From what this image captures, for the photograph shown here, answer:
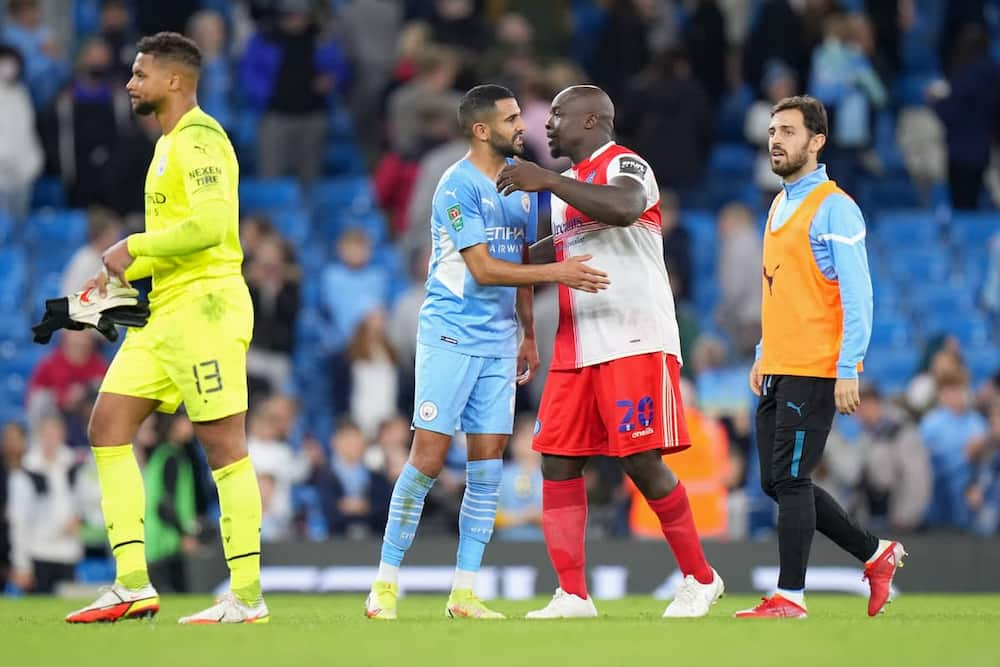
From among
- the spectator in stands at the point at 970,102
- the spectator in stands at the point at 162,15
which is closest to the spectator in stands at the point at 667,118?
the spectator in stands at the point at 970,102

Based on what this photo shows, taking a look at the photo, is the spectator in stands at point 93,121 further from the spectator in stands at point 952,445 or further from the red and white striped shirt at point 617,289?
the red and white striped shirt at point 617,289

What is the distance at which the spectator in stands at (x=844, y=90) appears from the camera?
17.6m

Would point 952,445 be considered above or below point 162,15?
below

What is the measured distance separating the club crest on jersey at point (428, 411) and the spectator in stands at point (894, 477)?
6.41 meters

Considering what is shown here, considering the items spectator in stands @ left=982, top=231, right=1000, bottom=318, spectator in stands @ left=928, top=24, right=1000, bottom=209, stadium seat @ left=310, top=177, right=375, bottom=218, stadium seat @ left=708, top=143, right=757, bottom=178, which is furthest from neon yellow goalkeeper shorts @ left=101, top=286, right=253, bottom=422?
stadium seat @ left=708, top=143, right=757, bottom=178

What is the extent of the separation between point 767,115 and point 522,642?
11.5 meters

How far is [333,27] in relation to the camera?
19.3 metres

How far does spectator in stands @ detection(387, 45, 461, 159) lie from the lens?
16.7 m

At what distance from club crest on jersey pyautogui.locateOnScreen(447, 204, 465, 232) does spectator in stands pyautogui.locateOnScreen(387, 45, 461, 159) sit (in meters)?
8.06

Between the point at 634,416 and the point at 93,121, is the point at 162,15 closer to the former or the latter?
the point at 93,121

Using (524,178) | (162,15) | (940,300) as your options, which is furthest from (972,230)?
(524,178)

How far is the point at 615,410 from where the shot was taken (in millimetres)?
8320

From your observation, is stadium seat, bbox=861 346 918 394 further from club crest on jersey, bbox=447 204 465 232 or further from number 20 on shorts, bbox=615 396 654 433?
club crest on jersey, bbox=447 204 465 232

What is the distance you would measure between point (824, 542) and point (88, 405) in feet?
20.3
